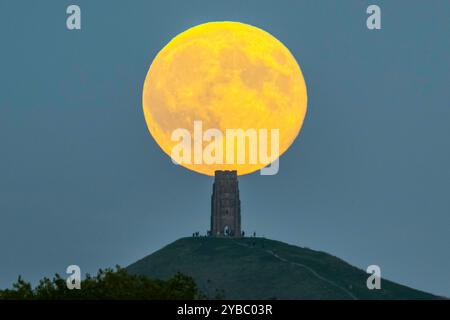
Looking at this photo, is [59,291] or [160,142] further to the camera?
[160,142]

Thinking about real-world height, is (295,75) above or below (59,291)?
above
